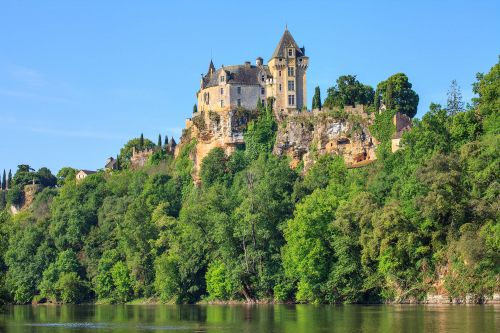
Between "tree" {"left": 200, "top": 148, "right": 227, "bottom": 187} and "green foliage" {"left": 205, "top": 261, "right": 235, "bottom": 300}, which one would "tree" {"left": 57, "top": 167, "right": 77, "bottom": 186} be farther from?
"green foliage" {"left": 205, "top": 261, "right": 235, "bottom": 300}

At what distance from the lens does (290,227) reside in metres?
89.2

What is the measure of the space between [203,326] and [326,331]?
37.1 feet

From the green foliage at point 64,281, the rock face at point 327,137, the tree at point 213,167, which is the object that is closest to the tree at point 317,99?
the rock face at point 327,137

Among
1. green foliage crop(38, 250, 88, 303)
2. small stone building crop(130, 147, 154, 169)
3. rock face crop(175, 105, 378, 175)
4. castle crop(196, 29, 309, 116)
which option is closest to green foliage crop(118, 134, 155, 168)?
small stone building crop(130, 147, 154, 169)

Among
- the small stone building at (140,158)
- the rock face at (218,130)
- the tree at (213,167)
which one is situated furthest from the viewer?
the small stone building at (140,158)

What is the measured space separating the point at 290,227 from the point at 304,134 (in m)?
33.7

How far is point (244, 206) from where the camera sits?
96938 mm

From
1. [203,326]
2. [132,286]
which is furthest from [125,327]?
[132,286]

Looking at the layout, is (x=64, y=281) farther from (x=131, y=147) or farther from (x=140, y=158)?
(x=131, y=147)

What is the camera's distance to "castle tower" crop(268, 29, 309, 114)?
12900 centimetres

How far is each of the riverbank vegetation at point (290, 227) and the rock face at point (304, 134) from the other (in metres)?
2.03

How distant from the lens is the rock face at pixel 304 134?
114 metres

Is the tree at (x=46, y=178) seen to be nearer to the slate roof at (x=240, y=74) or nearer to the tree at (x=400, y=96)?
the slate roof at (x=240, y=74)

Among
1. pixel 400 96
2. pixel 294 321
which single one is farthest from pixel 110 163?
pixel 294 321
